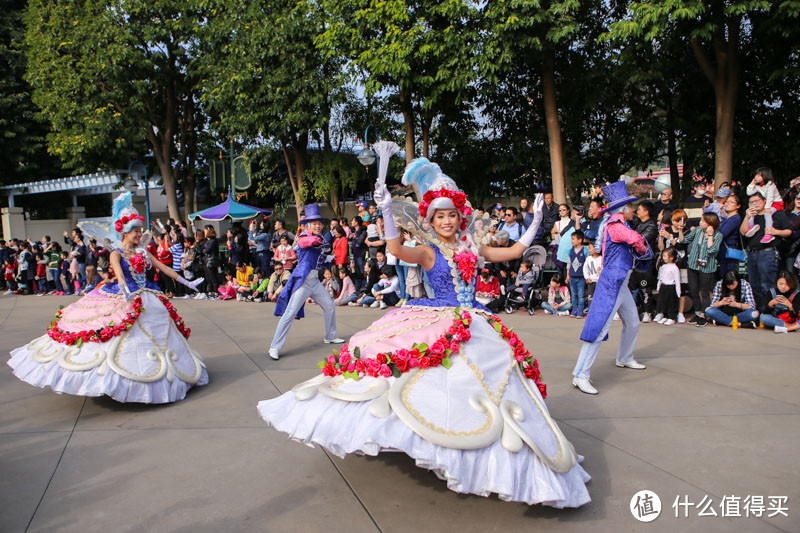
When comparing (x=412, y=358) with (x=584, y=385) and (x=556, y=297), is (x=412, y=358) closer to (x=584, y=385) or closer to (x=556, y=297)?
(x=584, y=385)

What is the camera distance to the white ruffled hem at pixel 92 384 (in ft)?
16.8

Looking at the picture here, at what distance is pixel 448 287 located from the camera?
12.8 ft

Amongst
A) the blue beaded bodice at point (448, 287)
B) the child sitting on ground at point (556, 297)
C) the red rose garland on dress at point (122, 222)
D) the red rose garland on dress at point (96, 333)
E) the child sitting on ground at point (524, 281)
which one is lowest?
the child sitting on ground at point (556, 297)

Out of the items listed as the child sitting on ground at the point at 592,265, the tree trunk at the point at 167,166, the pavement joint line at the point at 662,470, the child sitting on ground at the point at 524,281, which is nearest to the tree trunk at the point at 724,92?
the child sitting on ground at the point at 592,265

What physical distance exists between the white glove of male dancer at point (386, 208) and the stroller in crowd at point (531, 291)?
25.4 ft

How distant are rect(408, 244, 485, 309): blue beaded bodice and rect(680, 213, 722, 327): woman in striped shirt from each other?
6650 millimetres

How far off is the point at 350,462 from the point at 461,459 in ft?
4.03

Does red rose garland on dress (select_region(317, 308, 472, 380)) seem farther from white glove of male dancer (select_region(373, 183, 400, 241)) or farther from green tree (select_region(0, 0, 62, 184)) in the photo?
green tree (select_region(0, 0, 62, 184))

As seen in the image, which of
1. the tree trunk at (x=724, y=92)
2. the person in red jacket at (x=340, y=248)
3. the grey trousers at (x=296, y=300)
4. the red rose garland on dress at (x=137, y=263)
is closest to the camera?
the red rose garland on dress at (x=137, y=263)

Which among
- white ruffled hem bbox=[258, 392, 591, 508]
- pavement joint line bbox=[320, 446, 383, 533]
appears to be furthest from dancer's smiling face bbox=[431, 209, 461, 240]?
pavement joint line bbox=[320, 446, 383, 533]

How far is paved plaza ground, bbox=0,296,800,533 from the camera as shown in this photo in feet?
10.8

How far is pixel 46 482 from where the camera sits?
383 cm

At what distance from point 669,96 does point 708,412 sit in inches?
527

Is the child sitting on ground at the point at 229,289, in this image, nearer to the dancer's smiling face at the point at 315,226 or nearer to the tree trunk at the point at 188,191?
the dancer's smiling face at the point at 315,226
